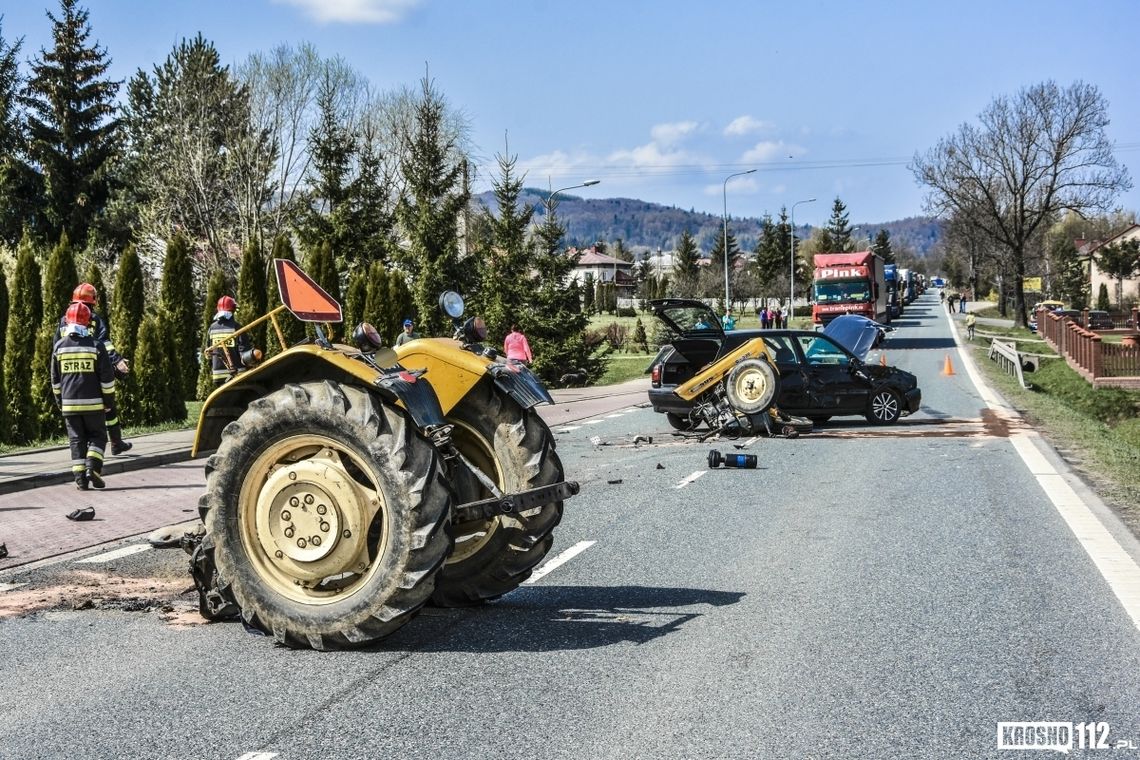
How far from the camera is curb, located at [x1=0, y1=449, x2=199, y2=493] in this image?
13.4 meters

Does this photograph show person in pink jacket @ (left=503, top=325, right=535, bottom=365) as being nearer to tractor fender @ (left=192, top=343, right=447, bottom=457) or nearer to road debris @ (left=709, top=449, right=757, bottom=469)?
road debris @ (left=709, top=449, right=757, bottom=469)

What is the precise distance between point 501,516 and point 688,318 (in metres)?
12.5

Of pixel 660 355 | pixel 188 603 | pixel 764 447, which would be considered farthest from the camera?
pixel 660 355

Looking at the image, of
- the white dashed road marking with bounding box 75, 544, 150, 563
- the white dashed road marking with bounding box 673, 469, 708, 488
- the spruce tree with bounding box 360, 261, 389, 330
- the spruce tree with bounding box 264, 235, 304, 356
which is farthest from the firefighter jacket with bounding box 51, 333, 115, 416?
the spruce tree with bounding box 360, 261, 389, 330

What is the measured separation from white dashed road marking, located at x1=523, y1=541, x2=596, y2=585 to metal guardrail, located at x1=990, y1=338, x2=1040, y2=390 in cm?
2394

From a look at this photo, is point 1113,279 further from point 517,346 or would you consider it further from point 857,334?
point 857,334

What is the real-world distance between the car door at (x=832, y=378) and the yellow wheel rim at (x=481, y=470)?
501 inches

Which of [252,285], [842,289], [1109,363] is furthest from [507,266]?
[842,289]

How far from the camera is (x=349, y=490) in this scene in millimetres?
5648

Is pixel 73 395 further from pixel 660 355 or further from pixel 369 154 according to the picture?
pixel 369 154

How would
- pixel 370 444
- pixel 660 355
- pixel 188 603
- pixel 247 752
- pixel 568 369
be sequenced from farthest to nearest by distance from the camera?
pixel 568 369, pixel 660 355, pixel 188 603, pixel 370 444, pixel 247 752

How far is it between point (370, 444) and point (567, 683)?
146 centimetres

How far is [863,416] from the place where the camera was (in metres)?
20.4

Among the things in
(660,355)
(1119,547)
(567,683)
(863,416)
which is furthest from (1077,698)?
(863,416)
